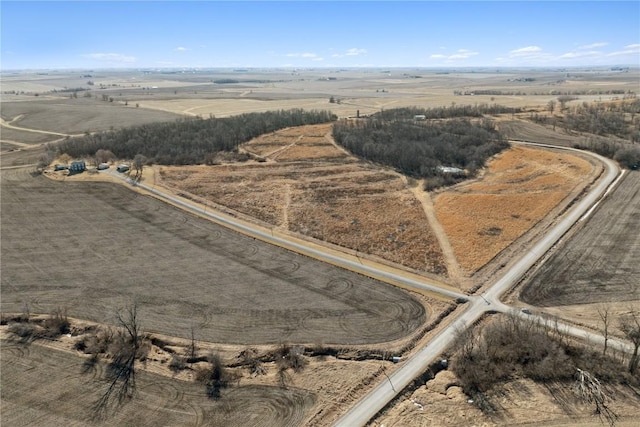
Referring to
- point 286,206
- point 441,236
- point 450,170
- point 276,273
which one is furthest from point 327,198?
point 450,170

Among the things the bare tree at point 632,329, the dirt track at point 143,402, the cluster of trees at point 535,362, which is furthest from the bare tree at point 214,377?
the bare tree at point 632,329

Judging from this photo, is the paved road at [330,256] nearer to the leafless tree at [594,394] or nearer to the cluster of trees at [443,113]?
the leafless tree at [594,394]

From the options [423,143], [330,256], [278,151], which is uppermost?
[423,143]

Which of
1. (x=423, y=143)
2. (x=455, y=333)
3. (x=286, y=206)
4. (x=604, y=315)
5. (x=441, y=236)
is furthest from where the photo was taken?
(x=423, y=143)

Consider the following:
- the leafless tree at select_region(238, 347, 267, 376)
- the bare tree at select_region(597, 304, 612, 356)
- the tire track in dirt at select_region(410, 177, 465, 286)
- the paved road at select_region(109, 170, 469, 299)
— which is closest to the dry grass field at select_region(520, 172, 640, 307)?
the bare tree at select_region(597, 304, 612, 356)

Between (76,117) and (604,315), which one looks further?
(76,117)

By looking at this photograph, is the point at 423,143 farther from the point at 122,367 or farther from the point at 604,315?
the point at 122,367
